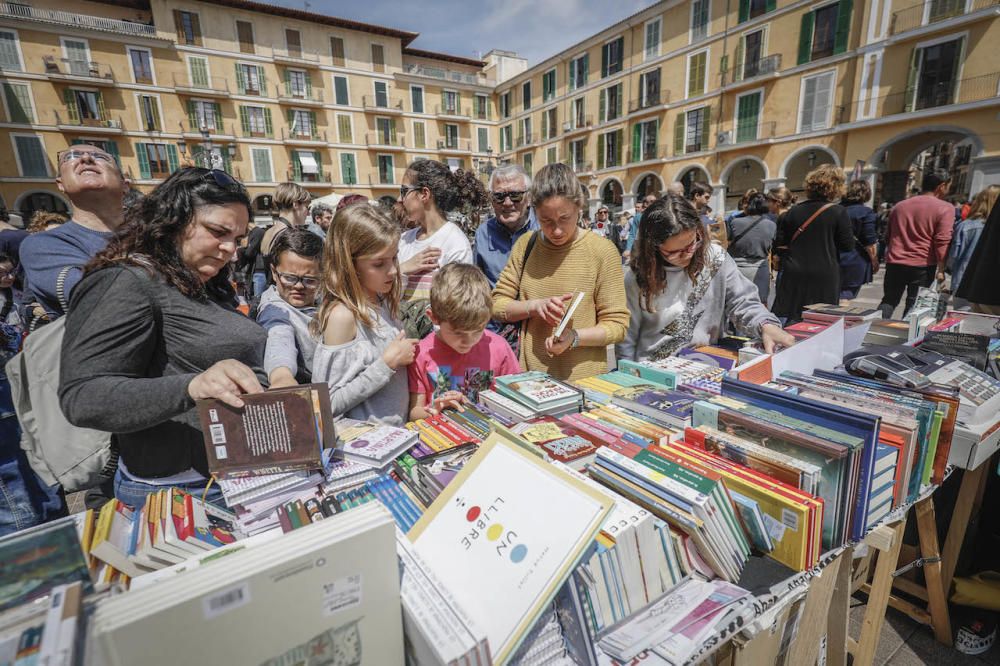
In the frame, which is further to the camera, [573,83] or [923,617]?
[573,83]

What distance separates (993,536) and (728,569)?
1.96m

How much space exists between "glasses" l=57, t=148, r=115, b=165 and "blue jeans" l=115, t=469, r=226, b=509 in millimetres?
1595

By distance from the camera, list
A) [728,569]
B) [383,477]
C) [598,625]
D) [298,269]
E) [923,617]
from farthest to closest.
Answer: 1. [298,269]
2. [923,617]
3. [383,477]
4. [728,569]
5. [598,625]

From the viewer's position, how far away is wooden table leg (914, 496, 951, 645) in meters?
1.83

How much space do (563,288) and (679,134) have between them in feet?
69.4

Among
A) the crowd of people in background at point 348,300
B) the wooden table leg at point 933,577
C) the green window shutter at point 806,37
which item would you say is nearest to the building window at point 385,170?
the green window shutter at point 806,37

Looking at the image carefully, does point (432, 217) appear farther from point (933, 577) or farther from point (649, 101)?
point (649, 101)

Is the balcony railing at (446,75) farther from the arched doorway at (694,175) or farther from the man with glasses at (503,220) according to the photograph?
the man with glasses at (503,220)

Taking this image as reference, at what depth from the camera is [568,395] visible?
1718mm

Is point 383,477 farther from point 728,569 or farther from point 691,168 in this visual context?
point 691,168

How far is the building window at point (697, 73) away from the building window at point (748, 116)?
1826 mm

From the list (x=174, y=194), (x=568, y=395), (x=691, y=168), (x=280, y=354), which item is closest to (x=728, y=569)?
(x=568, y=395)

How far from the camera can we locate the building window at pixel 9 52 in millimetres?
18906

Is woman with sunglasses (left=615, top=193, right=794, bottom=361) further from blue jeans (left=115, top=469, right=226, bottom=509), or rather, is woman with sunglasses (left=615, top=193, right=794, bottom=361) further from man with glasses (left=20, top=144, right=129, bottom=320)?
man with glasses (left=20, top=144, right=129, bottom=320)
